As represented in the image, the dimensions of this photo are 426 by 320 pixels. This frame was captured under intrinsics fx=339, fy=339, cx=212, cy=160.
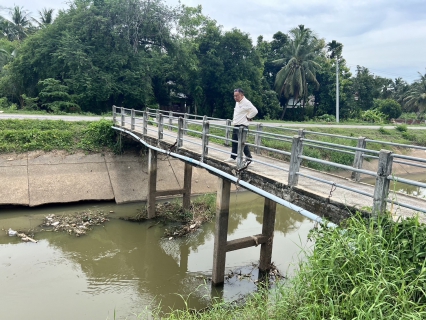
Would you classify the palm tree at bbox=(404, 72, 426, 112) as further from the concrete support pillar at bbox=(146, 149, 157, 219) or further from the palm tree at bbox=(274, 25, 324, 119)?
the concrete support pillar at bbox=(146, 149, 157, 219)

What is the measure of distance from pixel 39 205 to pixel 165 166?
5.14 meters

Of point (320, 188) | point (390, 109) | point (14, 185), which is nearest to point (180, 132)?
point (320, 188)

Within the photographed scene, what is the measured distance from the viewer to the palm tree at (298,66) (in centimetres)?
3247

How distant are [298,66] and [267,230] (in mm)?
28063

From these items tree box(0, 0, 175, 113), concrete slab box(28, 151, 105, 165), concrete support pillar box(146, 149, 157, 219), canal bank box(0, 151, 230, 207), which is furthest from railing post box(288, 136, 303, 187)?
tree box(0, 0, 175, 113)

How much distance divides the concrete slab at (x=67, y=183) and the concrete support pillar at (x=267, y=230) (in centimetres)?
700

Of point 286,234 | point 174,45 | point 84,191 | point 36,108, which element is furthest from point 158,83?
point 286,234

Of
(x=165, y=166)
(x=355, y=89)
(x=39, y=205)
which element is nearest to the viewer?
(x=39, y=205)

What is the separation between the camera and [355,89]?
41250mm

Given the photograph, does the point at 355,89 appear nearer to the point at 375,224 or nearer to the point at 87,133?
the point at 87,133

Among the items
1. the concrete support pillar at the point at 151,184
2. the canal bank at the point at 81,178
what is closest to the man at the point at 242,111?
the concrete support pillar at the point at 151,184

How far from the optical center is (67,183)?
12.6 m

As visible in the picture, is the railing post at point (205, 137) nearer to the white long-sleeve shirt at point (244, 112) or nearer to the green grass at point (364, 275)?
the white long-sleeve shirt at point (244, 112)

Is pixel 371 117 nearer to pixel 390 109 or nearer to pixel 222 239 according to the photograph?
pixel 390 109
